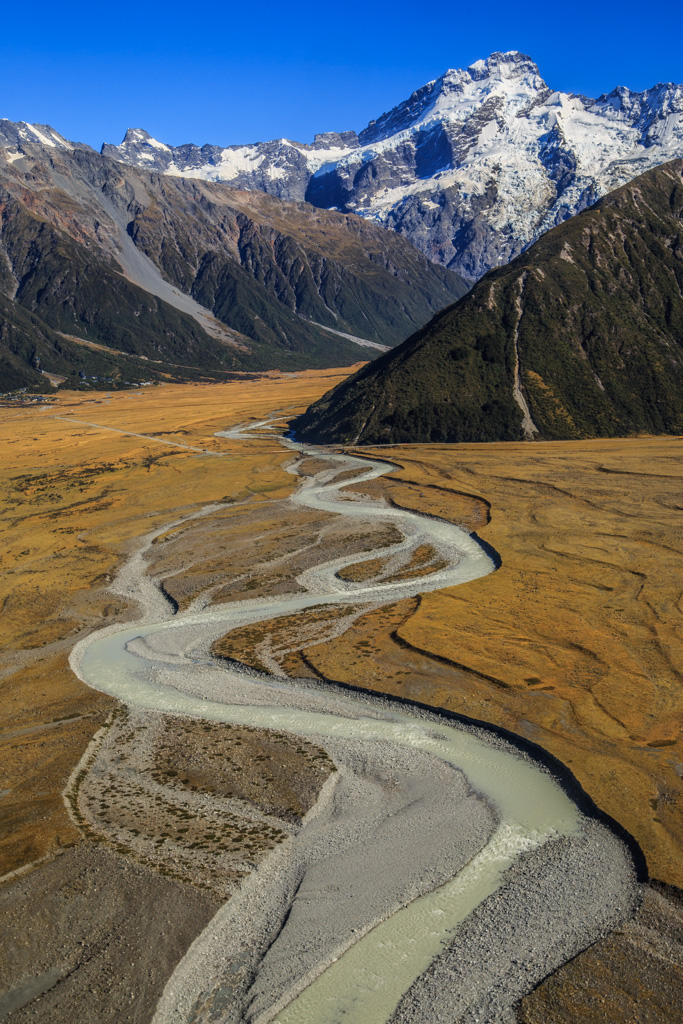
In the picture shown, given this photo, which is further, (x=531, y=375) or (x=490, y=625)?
(x=531, y=375)

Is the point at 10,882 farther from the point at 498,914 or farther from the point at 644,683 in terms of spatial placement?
the point at 644,683

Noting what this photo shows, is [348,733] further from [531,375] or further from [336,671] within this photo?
[531,375]

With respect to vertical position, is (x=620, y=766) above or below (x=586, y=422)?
below

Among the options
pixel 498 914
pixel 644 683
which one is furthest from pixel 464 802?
pixel 644 683

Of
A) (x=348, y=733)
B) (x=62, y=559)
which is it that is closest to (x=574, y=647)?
(x=348, y=733)

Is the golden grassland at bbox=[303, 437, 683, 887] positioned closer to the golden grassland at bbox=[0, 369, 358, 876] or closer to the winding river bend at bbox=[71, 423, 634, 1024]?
the winding river bend at bbox=[71, 423, 634, 1024]
